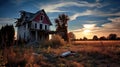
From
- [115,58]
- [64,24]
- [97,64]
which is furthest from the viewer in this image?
[64,24]

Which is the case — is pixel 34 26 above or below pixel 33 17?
below

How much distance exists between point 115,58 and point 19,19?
30.5 metres

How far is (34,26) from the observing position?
3241cm

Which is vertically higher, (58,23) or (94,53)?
(58,23)

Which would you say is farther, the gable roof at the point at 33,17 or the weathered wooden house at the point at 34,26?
the gable roof at the point at 33,17

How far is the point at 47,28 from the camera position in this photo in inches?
1389

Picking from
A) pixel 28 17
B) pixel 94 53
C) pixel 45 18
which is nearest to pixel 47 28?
pixel 45 18

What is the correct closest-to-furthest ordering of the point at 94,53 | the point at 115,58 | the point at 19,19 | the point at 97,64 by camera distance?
the point at 97,64, the point at 115,58, the point at 94,53, the point at 19,19

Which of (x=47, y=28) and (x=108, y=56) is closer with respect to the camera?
(x=108, y=56)

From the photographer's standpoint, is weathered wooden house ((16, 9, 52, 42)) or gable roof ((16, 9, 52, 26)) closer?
weathered wooden house ((16, 9, 52, 42))

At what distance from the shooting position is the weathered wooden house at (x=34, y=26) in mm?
32250

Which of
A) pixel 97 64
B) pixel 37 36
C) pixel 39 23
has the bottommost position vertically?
pixel 97 64

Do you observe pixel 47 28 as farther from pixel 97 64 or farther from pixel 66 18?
pixel 97 64

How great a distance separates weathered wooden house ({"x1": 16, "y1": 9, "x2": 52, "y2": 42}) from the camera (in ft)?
106
